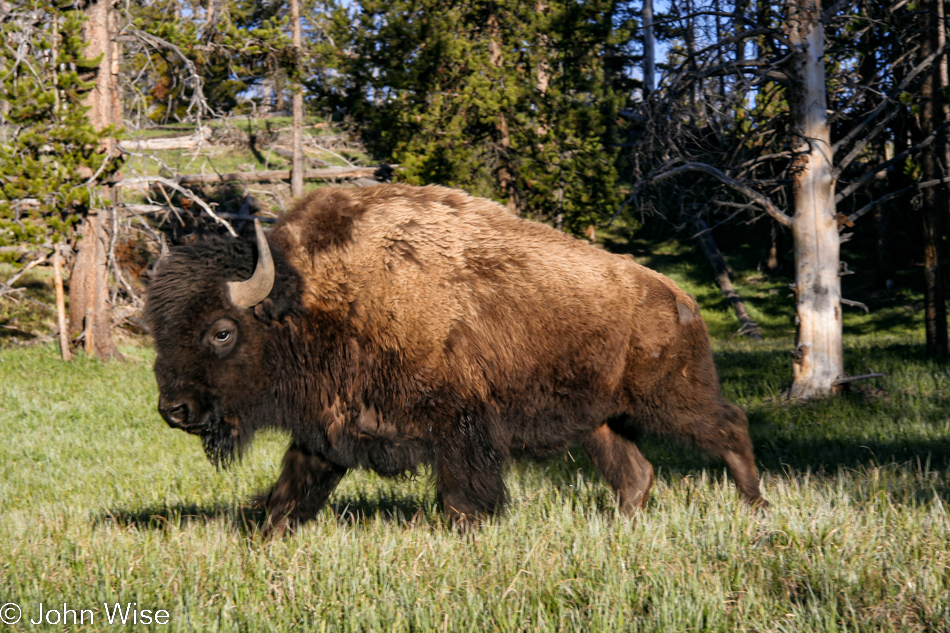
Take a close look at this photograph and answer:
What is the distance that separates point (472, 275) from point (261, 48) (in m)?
11.9

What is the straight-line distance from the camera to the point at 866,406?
29.5 feet

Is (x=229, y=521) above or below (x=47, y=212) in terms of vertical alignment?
Result: below

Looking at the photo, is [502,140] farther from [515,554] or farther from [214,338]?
[515,554]

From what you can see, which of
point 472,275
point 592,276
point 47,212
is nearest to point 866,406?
point 592,276

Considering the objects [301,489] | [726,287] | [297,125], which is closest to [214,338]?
[301,489]

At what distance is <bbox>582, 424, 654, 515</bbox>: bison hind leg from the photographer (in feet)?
18.1

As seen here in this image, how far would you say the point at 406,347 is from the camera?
15.0ft

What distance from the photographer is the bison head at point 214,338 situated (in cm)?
444

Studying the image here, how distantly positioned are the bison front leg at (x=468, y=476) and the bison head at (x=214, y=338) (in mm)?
1160

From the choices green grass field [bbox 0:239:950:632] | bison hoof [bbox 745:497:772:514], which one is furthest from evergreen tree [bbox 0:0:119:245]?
bison hoof [bbox 745:497:772:514]

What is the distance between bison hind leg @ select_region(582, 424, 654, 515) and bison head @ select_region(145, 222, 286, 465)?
91.1 inches

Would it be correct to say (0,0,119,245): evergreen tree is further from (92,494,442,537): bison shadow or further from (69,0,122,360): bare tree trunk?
(92,494,442,537): bison shadow

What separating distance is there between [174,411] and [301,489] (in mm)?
955

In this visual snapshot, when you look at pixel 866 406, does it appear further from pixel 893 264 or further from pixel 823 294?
pixel 893 264
